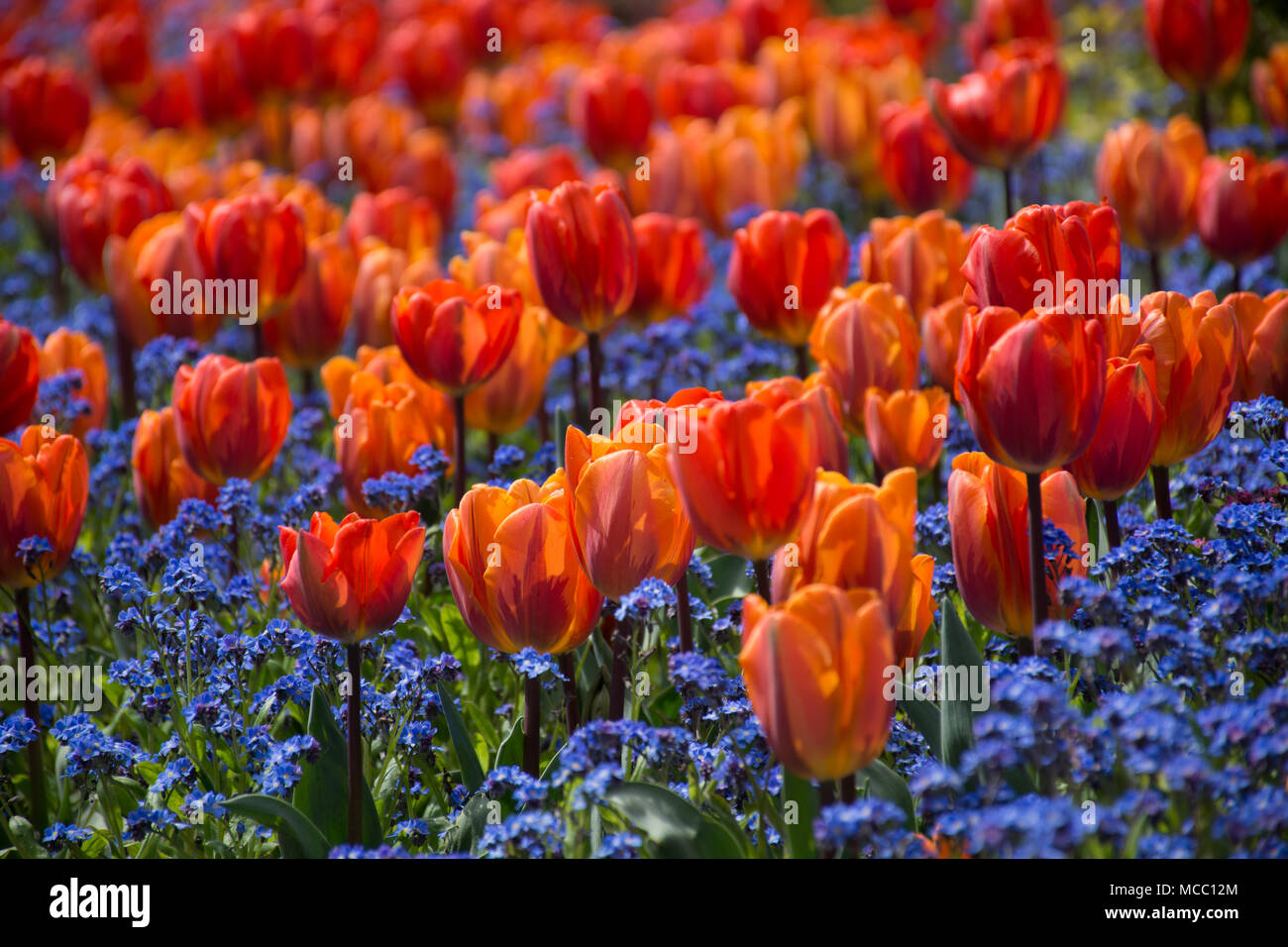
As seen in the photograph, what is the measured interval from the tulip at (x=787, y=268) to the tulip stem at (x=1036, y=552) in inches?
55.9

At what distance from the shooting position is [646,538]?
2.03 m

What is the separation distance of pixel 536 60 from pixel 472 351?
579cm

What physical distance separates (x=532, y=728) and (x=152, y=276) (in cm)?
229

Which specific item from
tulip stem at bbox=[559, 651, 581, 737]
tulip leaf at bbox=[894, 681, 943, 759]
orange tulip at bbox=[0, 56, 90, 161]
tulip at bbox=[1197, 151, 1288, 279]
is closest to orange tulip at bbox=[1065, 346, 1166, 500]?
tulip leaf at bbox=[894, 681, 943, 759]

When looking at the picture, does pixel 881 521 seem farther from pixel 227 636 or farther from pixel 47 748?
pixel 47 748

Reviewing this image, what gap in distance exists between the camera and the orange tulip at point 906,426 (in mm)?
2707

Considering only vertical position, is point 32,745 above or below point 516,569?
below

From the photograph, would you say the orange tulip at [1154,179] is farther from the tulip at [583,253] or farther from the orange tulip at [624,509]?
the orange tulip at [624,509]

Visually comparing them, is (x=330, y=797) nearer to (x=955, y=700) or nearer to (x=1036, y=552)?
(x=955, y=700)

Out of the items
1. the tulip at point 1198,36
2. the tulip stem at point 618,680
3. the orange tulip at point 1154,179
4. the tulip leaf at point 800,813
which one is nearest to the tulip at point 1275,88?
the tulip at point 1198,36

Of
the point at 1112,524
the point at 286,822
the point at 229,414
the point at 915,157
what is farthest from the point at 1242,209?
the point at 286,822

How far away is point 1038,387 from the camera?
6.09 ft

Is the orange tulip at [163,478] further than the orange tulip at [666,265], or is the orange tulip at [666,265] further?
the orange tulip at [666,265]

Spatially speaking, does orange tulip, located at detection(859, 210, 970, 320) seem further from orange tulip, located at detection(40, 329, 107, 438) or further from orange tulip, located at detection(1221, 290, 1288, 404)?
orange tulip, located at detection(40, 329, 107, 438)
